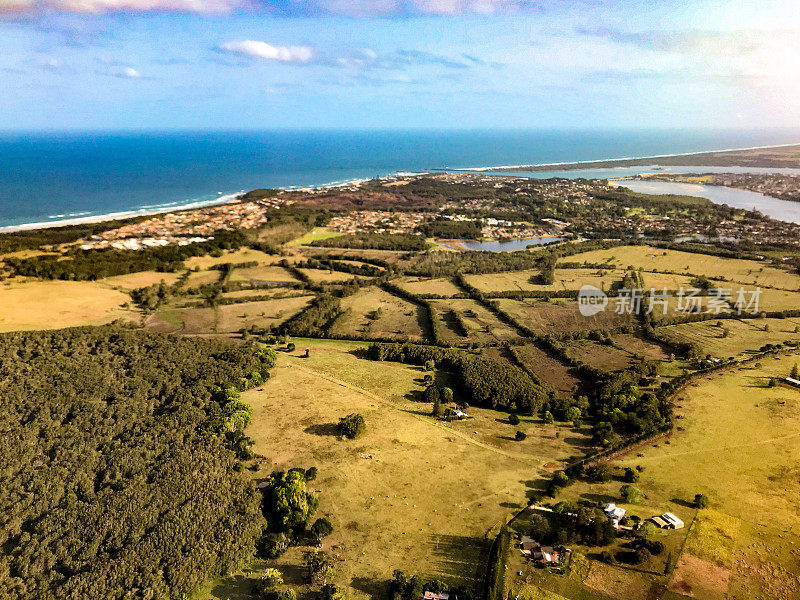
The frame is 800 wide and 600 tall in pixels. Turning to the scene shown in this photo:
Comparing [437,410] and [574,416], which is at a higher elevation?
[437,410]

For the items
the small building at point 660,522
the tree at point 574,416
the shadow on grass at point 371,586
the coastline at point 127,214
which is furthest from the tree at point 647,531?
the coastline at point 127,214

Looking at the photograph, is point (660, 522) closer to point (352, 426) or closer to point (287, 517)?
point (352, 426)

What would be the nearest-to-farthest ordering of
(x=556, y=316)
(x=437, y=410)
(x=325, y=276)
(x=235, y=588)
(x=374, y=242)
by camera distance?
1. (x=235, y=588)
2. (x=437, y=410)
3. (x=556, y=316)
4. (x=325, y=276)
5. (x=374, y=242)

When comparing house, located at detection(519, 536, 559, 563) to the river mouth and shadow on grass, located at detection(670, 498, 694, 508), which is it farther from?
the river mouth

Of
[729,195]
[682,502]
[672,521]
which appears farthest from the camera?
[729,195]

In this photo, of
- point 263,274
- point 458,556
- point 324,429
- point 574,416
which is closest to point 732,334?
point 574,416

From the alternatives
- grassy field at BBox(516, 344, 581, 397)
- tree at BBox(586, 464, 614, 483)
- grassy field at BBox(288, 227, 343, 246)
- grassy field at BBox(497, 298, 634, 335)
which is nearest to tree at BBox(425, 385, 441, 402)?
grassy field at BBox(516, 344, 581, 397)

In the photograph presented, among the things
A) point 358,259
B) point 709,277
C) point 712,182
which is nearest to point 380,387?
point 358,259

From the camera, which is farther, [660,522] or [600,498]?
[600,498]
